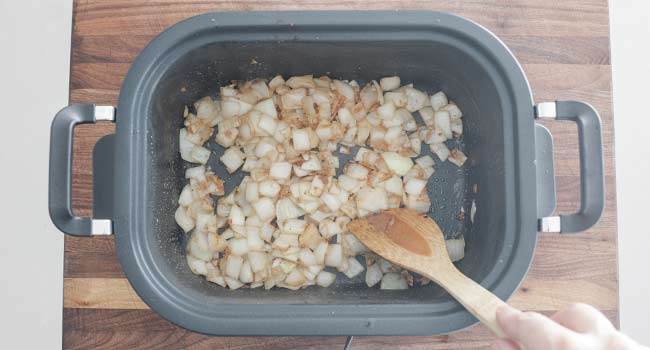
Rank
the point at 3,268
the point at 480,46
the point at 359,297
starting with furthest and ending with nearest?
1. the point at 3,268
2. the point at 359,297
3. the point at 480,46

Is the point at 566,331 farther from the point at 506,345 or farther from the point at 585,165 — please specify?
the point at 585,165

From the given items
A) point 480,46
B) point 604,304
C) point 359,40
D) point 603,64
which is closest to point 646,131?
point 603,64

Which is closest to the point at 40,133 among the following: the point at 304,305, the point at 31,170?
the point at 31,170

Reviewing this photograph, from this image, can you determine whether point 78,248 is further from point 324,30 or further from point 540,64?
point 540,64

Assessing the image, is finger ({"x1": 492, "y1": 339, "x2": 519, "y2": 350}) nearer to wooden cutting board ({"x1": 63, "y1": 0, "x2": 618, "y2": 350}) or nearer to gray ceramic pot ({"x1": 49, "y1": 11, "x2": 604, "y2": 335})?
gray ceramic pot ({"x1": 49, "y1": 11, "x2": 604, "y2": 335})

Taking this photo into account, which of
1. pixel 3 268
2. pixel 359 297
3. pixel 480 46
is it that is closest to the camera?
pixel 480 46

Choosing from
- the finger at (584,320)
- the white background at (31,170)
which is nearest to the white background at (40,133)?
the white background at (31,170)
